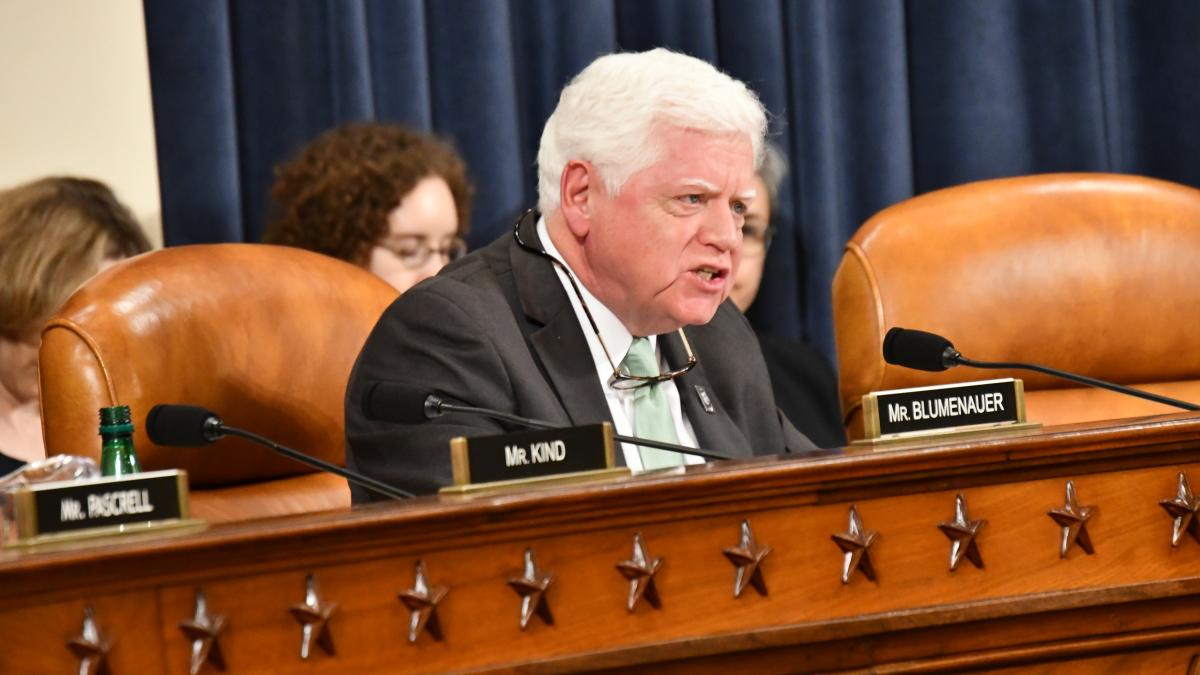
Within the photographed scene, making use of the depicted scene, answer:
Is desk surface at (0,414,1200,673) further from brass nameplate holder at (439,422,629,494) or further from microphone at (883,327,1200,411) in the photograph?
microphone at (883,327,1200,411)

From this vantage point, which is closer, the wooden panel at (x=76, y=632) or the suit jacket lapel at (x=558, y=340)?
the wooden panel at (x=76, y=632)

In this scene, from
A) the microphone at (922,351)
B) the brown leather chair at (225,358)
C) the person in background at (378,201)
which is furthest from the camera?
the person in background at (378,201)

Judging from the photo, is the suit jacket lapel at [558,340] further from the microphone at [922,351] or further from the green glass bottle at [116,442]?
the green glass bottle at [116,442]

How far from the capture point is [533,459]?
1121mm

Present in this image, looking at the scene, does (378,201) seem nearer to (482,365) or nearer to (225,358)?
(225,358)

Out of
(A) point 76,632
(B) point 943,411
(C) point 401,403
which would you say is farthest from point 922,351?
(A) point 76,632

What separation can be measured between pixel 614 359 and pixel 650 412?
84 mm

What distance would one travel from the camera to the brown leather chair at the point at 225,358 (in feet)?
5.63

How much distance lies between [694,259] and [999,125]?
141cm

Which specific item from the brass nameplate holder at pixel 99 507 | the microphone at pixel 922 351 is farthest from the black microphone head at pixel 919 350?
the brass nameplate holder at pixel 99 507

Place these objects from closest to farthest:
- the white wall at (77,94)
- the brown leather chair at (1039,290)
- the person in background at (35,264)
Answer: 1. the brown leather chair at (1039,290)
2. the person in background at (35,264)
3. the white wall at (77,94)

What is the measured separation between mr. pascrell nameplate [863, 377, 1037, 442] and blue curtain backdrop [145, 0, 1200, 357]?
5.17 ft

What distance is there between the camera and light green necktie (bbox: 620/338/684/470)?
181 centimetres

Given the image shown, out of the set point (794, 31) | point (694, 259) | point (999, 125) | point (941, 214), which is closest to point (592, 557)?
point (694, 259)
